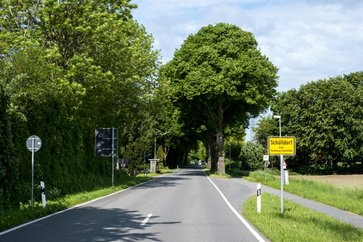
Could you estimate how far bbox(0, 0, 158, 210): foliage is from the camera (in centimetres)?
1967

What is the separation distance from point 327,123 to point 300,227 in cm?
5600

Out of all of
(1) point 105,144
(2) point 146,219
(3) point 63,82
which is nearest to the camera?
(2) point 146,219

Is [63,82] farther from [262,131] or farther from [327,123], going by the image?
[262,131]

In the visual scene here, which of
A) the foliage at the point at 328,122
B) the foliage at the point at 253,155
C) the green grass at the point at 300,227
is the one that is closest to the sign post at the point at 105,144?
the green grass at the point at 300,227

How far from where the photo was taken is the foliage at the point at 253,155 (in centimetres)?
7362

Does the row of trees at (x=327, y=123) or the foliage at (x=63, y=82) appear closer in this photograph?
the foliage at (x=63, y=82)

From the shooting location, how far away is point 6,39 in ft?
84.2

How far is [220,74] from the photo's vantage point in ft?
160

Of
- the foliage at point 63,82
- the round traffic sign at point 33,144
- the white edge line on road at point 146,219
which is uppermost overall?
the foliage at point 63,82

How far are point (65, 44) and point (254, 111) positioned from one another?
30173 mm

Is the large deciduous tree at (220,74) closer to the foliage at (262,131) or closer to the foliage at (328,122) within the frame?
the foliage at (328,122)

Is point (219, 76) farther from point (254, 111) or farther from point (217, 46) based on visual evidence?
point (254, 111)

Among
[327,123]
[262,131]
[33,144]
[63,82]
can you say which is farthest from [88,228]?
[262,131]

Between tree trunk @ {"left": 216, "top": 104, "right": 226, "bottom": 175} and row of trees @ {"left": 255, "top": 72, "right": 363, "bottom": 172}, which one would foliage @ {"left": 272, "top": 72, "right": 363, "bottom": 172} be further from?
tree trunk @ {"left": 216, "top": 104, "right": 226, "bottom": 175}
